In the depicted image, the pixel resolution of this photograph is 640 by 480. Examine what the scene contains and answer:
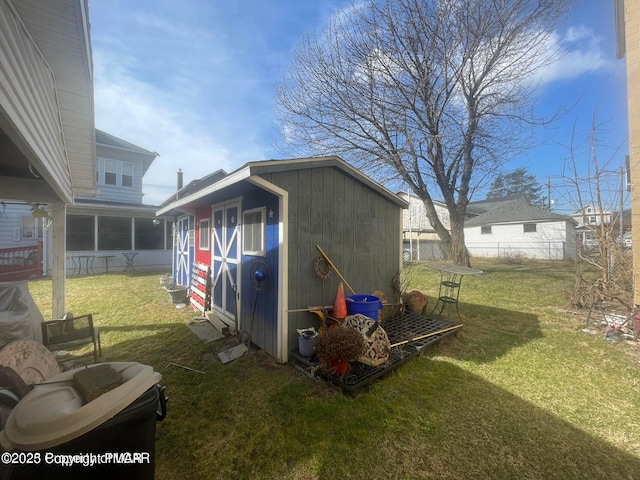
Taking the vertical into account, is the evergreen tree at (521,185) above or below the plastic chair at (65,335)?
above

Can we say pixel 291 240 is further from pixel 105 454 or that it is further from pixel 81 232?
pixel 81 232

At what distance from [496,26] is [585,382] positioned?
11.7 metres

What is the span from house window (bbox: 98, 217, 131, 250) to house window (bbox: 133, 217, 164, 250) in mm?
319

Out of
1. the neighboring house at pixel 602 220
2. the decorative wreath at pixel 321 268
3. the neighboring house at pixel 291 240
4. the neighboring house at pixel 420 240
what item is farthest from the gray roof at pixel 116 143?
the neighboring house at pixel 602 220

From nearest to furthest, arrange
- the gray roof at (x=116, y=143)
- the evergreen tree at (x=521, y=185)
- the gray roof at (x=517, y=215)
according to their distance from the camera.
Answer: the gray roof at (x=116, y=143), the gray roof at (x=517, y=215), the evergreen tree at (x=521, y=185)

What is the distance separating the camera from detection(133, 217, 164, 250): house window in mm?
12602

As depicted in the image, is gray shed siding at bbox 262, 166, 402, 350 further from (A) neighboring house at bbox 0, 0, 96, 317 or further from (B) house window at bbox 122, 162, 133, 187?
(B) house window at bbox 122, 162, 133, 187

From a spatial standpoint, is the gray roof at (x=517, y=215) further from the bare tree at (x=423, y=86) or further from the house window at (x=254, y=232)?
the house window at (x=254, y=232)

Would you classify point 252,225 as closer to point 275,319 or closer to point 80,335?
point 275,319

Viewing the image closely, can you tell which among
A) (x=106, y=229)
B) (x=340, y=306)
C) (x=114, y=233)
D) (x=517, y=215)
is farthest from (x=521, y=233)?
(x=106, y=229)

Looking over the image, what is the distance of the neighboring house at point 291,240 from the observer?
361 centimetres

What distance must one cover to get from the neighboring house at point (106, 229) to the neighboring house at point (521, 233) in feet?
73.5

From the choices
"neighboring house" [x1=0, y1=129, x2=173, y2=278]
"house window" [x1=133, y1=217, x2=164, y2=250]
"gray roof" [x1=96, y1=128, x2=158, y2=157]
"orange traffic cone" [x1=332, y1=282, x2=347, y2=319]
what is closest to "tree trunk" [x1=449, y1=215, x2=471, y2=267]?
"orange traffic cone" [x1=332, y1=282, x2=347, y2=319]

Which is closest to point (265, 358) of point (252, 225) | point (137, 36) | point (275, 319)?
point (275, 319)
